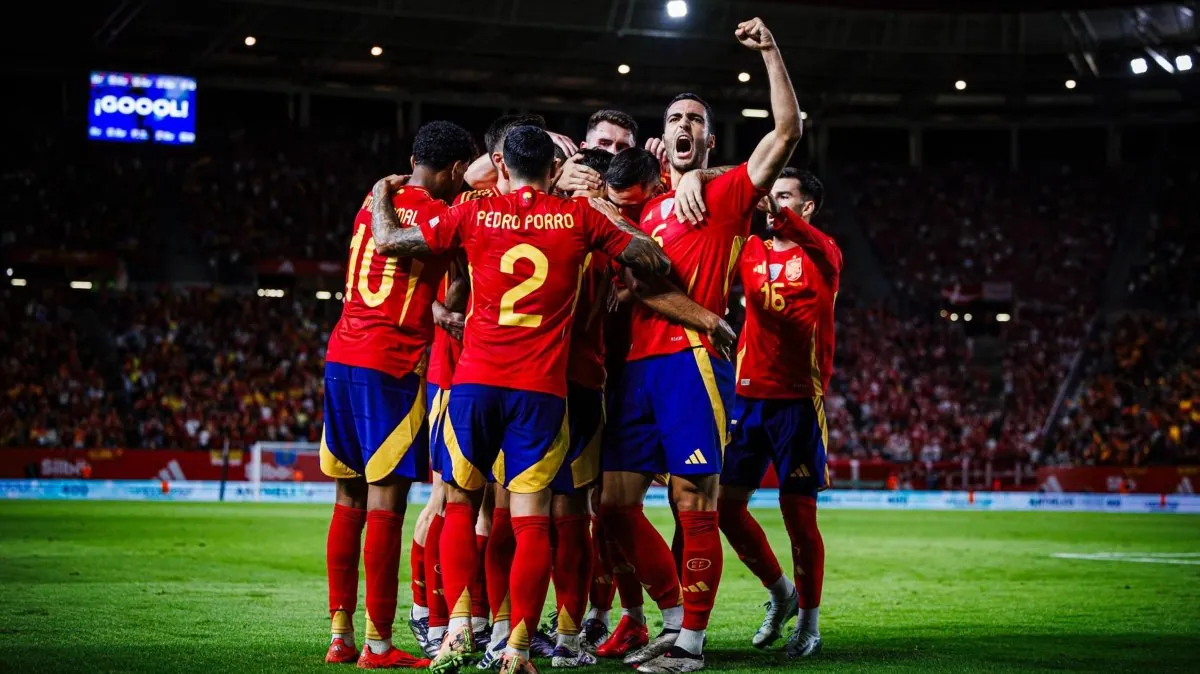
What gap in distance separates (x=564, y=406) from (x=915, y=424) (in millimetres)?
31160

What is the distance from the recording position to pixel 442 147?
749 cm

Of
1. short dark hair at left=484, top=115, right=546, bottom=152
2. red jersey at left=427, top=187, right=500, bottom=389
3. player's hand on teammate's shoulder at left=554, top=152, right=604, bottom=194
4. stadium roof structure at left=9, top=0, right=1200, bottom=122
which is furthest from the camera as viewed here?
stadium roof structure at left=9, top=0, right=1200, bottom=122

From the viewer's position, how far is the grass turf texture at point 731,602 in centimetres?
743

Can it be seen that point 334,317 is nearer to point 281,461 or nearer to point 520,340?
point 281,461

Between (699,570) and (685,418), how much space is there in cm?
80

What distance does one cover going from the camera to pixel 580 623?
24.0ft

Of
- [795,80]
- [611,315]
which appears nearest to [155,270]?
[795,80]

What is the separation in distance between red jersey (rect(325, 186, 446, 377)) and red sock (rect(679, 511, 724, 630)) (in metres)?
1.76

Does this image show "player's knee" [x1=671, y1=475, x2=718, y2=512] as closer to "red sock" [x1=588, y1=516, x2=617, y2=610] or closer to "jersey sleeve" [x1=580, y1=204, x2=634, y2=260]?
"red sock" [x1=588, y1=516, x2=617, y2=610]

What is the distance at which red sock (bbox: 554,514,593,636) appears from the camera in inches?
282

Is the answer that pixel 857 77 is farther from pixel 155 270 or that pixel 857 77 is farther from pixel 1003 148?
pixel 155 270

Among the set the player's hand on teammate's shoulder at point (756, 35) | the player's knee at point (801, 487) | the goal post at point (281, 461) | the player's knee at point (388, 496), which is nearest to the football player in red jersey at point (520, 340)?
the player's knee at point (388, 496)

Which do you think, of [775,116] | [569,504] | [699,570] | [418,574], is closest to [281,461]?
[418,574]

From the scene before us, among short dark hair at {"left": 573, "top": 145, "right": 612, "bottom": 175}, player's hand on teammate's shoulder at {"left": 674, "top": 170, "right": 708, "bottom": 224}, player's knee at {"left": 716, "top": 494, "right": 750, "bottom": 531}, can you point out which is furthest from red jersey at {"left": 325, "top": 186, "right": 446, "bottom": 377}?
player's knee at {"left": 716, "top": 494, "right": 750, "bottom": 531}
